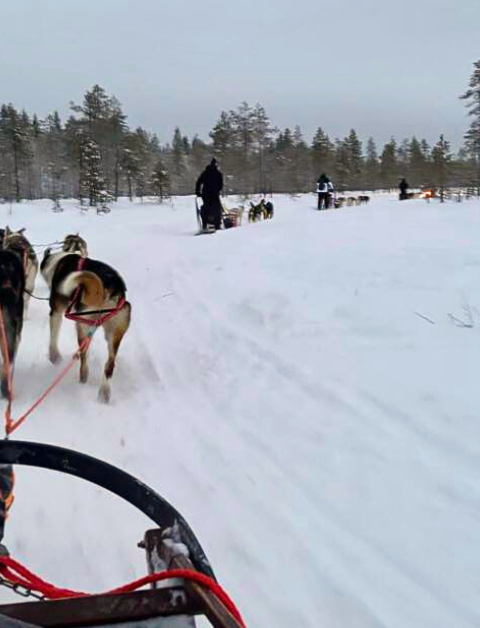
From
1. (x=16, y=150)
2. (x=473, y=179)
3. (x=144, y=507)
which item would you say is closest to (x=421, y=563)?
(x=144, y=507)

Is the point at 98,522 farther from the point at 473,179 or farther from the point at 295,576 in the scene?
the point at 473,179

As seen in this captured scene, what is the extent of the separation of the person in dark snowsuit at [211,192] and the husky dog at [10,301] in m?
11.0

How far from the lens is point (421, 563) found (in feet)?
6.28

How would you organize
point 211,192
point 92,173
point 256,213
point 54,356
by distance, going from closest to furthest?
point 54,356 → point 211,192 → point 256,213 → point 92,173

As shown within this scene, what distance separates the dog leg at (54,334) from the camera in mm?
4051

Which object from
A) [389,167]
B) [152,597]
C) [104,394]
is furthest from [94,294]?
[389,167]

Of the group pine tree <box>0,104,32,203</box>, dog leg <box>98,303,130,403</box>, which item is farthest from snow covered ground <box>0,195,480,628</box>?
pine tree <box>0,104,32,203</box>

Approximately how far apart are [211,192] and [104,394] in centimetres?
1161

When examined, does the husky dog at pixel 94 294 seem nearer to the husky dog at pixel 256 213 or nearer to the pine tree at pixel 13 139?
the husky dog at pixel 256 213

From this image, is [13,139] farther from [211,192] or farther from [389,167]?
[389,167]

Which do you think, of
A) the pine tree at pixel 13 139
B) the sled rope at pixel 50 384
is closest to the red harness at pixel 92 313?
the sled rope at pixel 50 384

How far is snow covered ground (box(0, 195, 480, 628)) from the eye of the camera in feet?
6.25

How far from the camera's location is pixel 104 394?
3623 mm

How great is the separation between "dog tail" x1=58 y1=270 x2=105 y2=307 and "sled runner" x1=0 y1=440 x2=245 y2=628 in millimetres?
2461
